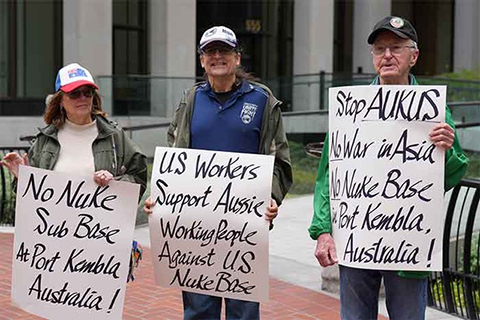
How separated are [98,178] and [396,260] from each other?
1.69m

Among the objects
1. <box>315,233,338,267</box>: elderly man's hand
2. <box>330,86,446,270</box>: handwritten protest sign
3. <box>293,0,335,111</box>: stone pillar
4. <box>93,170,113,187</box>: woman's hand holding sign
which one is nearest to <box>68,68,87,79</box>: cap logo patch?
<box>93,170,113,187</box>: woman's hand holding sign

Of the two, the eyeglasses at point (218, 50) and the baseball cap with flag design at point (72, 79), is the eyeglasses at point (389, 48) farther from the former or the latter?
the baseball cap with flag design at point (72, 79)

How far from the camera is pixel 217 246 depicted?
4301 mm

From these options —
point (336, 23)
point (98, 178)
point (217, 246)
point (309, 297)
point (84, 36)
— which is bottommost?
point (309, 297)

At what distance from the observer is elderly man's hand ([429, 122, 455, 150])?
3.69m

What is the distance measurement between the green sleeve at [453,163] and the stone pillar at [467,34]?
25.2 metres

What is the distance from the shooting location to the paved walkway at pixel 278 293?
6.50 metres

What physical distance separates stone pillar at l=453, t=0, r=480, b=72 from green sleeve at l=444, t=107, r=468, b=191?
2515 centimetres

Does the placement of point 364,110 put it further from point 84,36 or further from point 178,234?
point 84,36

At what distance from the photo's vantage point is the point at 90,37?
68.5ft

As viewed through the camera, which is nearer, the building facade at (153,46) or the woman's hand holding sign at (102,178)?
the woman's hand holding sign at (102,178)

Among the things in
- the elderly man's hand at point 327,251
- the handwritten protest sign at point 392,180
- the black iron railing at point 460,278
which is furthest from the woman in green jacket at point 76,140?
the black iron railing at point 460,278

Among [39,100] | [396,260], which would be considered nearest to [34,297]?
[396,260]

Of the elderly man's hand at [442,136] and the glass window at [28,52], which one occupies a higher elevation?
the glass window at [28,52]
